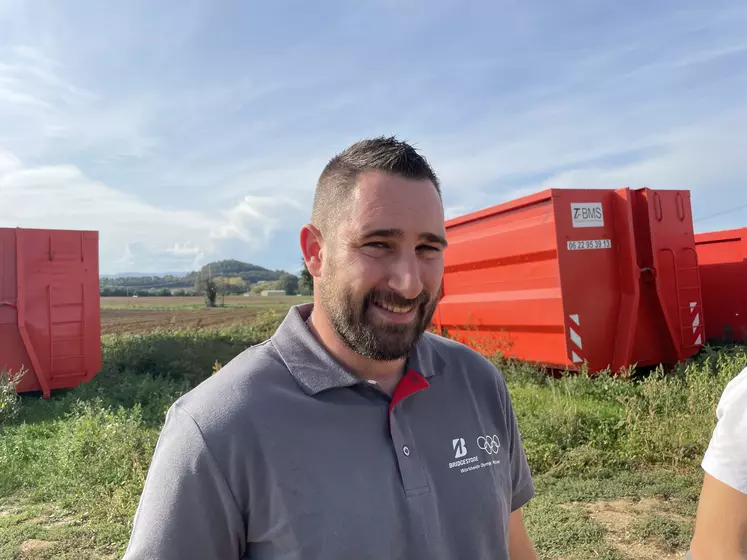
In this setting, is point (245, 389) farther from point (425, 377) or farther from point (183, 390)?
point (183, 390)

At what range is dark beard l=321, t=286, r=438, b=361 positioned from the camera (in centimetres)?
140

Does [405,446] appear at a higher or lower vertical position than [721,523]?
higher

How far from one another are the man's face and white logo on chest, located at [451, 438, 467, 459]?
0.88 feet

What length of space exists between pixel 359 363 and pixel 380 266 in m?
0.26

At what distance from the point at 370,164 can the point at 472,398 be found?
0.70 meters

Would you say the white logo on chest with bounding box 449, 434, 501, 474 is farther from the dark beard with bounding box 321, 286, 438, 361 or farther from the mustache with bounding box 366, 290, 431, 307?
the mustache with bounding box 366, 290, 431, 307

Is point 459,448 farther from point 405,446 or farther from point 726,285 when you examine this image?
point 726,285

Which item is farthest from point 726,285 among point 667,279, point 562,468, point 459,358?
point 459,358

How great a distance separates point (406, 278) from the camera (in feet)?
4.51

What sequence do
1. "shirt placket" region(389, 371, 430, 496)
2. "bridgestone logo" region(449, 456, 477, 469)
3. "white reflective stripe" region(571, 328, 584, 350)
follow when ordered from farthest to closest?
"white reflective stripe" region(571, 328, 584, 350) < "bridgestone logo" region(449, 456, 477, 469) < "shirt placket" region(389, 371, 430, 496)

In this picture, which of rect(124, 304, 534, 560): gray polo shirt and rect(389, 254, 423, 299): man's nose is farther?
rect(389, 254, 423, 299): man's nose

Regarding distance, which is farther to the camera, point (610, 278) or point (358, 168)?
point (610, 278)

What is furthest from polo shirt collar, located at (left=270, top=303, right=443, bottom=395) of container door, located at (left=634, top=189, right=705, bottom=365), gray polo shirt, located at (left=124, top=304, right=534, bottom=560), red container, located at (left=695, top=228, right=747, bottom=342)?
red container, located at (left=695, top=228, right=747, bottom=342)

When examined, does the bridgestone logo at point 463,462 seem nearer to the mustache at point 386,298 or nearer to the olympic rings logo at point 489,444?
the olympic rings logo at point 489,444
